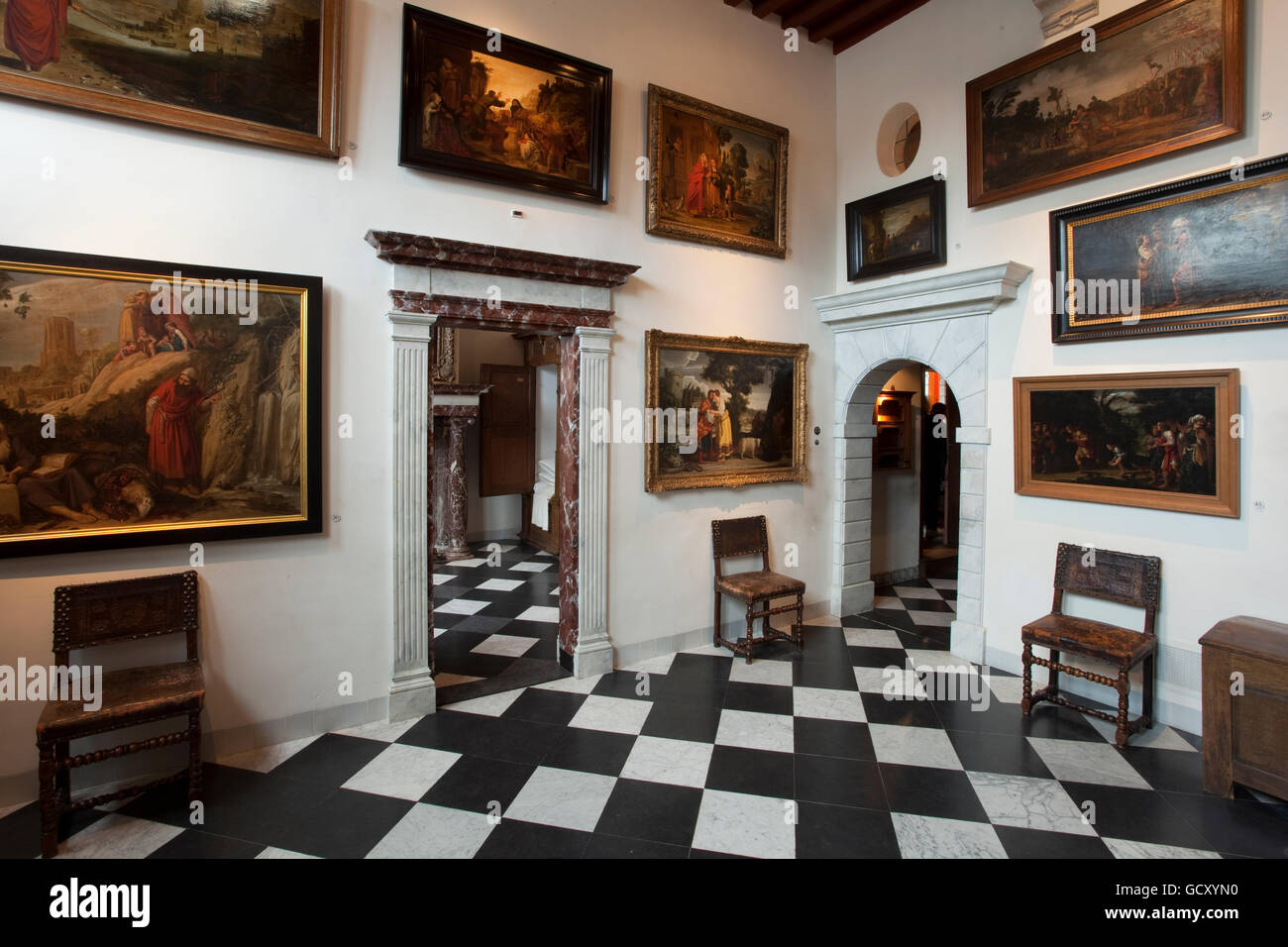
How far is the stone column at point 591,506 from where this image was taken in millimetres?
4785

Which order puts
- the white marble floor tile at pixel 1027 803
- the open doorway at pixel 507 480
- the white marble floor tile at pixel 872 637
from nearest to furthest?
the white marble floor tile at pixel 1027 803, the white marble floor tile at pixel 872 637, the open doorway at pixel 507 480

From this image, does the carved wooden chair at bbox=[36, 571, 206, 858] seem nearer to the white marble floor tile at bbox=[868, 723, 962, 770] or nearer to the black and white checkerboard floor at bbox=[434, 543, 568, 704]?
the black and white checkerboard floor at bbox=[434, 543, 568, 704]

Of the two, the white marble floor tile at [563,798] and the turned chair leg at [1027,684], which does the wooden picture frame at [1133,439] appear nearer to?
the turned chair leg at [1027,684]

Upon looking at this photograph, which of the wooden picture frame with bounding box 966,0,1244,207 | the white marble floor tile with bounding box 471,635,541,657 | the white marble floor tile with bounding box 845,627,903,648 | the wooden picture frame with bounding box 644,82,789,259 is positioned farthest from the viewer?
the white marble floor tile with bounding box 845,627,903,648

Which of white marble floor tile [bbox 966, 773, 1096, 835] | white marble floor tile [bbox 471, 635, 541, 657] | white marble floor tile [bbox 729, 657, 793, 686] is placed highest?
white marble floor tile [bbox 471, 635, 541, 657]

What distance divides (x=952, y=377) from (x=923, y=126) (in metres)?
2.32

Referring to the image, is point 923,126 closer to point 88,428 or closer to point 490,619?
point 490,619

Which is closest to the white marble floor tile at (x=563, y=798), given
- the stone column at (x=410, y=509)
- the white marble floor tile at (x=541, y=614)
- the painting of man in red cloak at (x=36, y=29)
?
the stone column at (x=410, y=509)

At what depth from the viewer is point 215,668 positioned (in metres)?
3.62

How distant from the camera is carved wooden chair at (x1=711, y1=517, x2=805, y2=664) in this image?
17.1 ft

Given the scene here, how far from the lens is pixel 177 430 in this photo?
3.46m

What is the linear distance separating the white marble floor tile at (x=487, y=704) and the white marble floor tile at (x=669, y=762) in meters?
1.07

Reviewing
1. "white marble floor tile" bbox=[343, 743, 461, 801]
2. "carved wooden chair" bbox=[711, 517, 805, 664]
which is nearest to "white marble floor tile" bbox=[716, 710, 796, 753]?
"carved wooden chair" bbox=[711, 517, 805, 664]

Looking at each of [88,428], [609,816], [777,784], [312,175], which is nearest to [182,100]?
[312,175]
